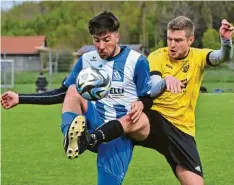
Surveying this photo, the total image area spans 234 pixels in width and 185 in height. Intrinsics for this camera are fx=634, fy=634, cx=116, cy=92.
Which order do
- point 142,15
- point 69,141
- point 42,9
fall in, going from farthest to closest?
1. point 42,9
2. point 142,15
3. point 69,141

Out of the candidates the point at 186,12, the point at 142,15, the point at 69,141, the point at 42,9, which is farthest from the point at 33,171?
the point at 42,9

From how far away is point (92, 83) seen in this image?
5609 mm

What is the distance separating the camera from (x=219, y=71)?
4106 cm

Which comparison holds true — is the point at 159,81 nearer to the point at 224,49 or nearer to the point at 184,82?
the point at 184,82

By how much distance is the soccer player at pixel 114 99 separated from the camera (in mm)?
5801

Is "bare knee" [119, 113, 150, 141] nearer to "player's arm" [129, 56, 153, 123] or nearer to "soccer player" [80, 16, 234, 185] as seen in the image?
"player's arm" [129, 56, 153, 123]

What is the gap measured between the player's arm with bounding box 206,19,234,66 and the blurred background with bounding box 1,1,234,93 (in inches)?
1406

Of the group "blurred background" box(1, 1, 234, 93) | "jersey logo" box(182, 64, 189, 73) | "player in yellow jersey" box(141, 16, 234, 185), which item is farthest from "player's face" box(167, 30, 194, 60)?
"blurred background" box(1, 1, 234, 93)

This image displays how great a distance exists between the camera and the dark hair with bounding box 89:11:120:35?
18.9 ft

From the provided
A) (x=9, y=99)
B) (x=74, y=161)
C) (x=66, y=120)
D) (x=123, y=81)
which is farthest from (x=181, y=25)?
(x=74, y=161)

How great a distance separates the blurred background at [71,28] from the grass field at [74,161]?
87.0 feet

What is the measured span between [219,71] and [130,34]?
29.0m

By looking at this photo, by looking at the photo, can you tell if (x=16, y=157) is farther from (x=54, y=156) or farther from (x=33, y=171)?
(x=33, y=171)

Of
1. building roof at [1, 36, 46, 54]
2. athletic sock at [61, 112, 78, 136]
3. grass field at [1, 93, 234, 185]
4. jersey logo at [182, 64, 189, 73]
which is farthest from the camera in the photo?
building roof at [1, 36, 46, 54]
